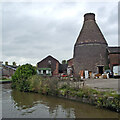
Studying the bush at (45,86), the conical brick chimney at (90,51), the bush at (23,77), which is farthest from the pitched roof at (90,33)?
the bush at (45,86)

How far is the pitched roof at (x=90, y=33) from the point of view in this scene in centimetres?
2675

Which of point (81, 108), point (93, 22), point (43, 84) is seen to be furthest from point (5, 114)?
point (93, 22)

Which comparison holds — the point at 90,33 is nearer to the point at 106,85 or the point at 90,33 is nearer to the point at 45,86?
the point at 106,85

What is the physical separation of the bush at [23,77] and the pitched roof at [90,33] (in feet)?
41.2

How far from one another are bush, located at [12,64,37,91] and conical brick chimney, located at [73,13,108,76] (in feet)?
35.0

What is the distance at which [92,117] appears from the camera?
7387mm

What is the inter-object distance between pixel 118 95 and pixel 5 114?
6582 millimetres

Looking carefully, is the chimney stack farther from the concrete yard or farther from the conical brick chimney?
the concrete yard

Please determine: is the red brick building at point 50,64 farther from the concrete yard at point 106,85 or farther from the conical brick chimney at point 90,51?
the concrete yard at point 106,85

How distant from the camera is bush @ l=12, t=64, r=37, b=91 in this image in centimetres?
1729

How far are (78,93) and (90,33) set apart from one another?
19.0 meters

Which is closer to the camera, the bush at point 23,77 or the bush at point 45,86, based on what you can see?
the bush at point 45,86

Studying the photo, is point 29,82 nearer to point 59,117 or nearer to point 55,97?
point 55,97

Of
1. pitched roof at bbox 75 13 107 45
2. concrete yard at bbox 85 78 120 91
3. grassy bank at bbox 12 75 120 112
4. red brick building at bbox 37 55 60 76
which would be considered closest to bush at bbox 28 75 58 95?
grassy bank at bbox 12 75 120 112
